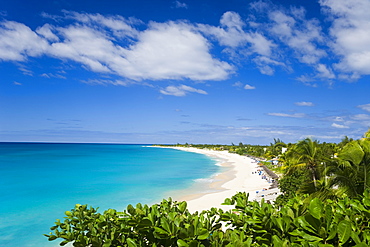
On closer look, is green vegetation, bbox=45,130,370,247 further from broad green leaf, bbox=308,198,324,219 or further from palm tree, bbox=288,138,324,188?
palm tree, bbox=288,138,324,188

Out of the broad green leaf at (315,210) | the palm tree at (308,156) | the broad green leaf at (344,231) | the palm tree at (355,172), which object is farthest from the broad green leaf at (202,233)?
the palm tree at (308,156)

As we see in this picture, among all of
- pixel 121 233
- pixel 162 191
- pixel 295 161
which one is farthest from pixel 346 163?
pixel 162 191

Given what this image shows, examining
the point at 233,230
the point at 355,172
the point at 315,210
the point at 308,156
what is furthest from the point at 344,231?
the point at 308,156

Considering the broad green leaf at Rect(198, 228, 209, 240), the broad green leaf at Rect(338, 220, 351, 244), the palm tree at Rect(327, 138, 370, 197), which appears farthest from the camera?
the palm tree at Rect(327, 138, 370, 197)

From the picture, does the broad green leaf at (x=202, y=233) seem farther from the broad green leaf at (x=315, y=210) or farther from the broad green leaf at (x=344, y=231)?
the broad green leaf at (x=344, y=231)

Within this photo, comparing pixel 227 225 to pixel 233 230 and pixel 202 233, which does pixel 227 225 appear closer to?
pixel 233 230

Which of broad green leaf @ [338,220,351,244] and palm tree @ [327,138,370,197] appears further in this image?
palm tree @ [327,138,370,197]

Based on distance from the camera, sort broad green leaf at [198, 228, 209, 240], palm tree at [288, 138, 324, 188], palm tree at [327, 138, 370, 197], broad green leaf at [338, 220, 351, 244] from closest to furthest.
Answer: broad green leaf at [338, 220, 351, 244], broad green leaf at [198, 228, 209, 240], palm tree at [327, 138, 370, 197], palm tree at [288, 138, 324, 188]

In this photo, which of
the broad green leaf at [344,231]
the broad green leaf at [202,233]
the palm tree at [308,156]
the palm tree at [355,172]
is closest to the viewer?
the broad green leaf at [344,231]

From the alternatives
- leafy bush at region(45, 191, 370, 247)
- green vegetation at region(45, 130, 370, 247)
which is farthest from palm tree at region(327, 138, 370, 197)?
leafy bush at region(45, 191, 370, 247)

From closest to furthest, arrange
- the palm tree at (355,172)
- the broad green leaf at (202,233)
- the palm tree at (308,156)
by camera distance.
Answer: the broad green leaf at (202,233)
the palm tree at (355,172)
the palm tree at (308,156)

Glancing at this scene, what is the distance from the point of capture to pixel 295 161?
1894 cm

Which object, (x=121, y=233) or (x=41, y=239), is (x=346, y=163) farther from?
(x=41, y=239)

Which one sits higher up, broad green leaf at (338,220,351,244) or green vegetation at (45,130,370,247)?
broad green leaf at (338,220,351,244)
